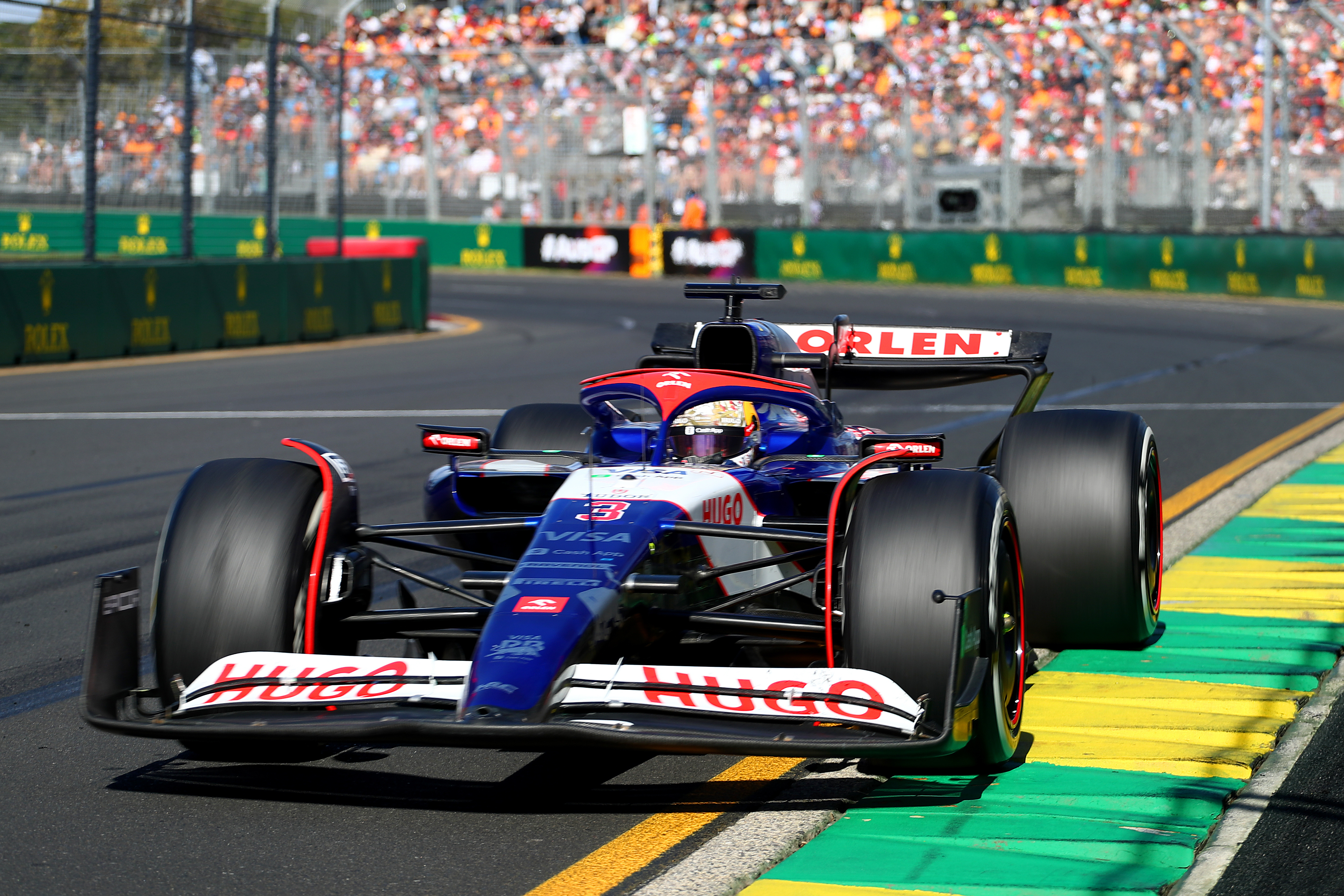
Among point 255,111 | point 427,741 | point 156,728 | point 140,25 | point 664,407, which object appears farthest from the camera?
point 255,111

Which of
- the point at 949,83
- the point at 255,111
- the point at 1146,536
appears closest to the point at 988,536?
the point at 1146,536

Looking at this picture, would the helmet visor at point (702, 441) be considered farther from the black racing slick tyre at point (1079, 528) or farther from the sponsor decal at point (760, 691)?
the sponsor decal at point (760, 691)

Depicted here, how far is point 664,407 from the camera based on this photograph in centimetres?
533

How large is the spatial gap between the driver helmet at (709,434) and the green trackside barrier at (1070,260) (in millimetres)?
20927

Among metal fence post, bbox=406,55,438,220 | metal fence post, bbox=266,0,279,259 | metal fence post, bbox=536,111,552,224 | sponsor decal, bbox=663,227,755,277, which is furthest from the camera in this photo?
metal fence post, bbox=536,111,552,224

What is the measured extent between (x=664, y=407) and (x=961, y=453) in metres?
5.29

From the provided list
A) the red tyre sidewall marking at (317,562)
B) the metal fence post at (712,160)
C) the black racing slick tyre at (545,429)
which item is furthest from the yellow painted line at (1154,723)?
the metal fence post at (712,160)

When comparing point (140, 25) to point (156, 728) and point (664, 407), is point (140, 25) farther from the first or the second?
point (156, 728)

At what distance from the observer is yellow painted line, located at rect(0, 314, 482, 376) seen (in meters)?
15.8

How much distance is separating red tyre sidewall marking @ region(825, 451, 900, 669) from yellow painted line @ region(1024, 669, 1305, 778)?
77cm

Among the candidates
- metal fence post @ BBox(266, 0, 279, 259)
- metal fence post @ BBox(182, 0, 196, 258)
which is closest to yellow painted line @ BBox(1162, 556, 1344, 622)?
metal fence post @ BBox(182, 0, 196, 258)

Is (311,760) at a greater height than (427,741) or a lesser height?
lesser

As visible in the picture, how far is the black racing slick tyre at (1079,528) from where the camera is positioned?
537cm

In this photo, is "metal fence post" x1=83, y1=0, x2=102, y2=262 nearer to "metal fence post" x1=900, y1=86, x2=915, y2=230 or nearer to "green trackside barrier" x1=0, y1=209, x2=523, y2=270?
"green trackside barrier" x1=0, y1=209, x2=523, y2=270
